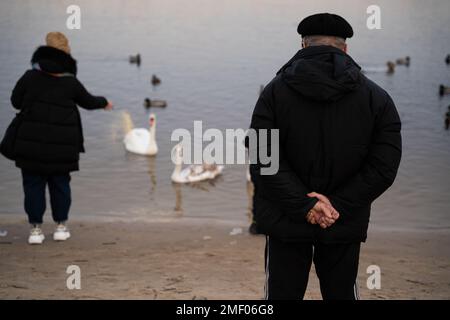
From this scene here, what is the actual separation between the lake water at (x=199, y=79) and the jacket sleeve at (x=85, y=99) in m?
3.58

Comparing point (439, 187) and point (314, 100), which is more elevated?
point (314, 100)

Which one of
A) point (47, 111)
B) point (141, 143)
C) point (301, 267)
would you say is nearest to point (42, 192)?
point (47, 111)

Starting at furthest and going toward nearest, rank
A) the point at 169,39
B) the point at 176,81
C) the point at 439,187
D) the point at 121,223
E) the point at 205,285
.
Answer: the point at 169,39 < the point at 176,81 < the point at 439,187 < the point at 121,223 < the point at 205,285

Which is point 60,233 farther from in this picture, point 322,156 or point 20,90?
point 322,156

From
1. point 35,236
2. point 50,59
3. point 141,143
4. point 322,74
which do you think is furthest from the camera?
point 141,143

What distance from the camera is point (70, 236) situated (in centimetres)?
826

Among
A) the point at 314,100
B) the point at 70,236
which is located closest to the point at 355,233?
the point at 314,100

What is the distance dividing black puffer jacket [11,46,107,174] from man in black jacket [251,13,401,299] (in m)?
3.29

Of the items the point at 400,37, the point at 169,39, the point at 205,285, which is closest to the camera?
the point at 205,285

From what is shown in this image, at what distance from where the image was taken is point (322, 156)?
4.16 m

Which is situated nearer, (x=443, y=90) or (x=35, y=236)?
(x=35, y=236)

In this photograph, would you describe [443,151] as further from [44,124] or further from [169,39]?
[169,39]

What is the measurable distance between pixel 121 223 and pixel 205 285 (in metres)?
3.78

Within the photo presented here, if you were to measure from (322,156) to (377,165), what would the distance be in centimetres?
30
